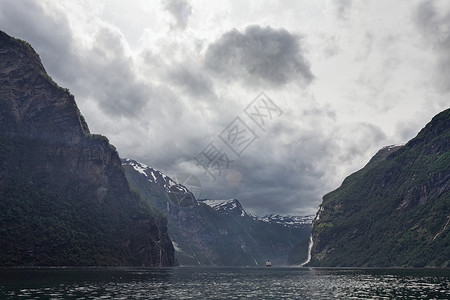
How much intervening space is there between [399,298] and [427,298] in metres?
4.54

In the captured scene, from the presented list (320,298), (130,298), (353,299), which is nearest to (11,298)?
(130,298)

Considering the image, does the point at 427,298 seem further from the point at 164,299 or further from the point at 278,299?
the point at 164,299

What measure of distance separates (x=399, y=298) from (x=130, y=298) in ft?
159

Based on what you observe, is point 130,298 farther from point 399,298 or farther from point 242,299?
point 399,298

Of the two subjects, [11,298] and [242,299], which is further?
[242,299]

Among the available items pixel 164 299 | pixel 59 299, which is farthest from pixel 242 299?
pixel 59 299

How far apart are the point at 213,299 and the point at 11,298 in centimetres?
3347

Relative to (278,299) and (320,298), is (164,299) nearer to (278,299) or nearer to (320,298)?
(278,299)

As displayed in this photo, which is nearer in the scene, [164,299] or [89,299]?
[89,299]

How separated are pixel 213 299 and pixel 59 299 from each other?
1036 inches

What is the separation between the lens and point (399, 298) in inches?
2665

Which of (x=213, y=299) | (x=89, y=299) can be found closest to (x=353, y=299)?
(x=213, y=299)

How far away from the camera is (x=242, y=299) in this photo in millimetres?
69125

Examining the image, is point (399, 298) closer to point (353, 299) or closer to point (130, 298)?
point (353, 299)
